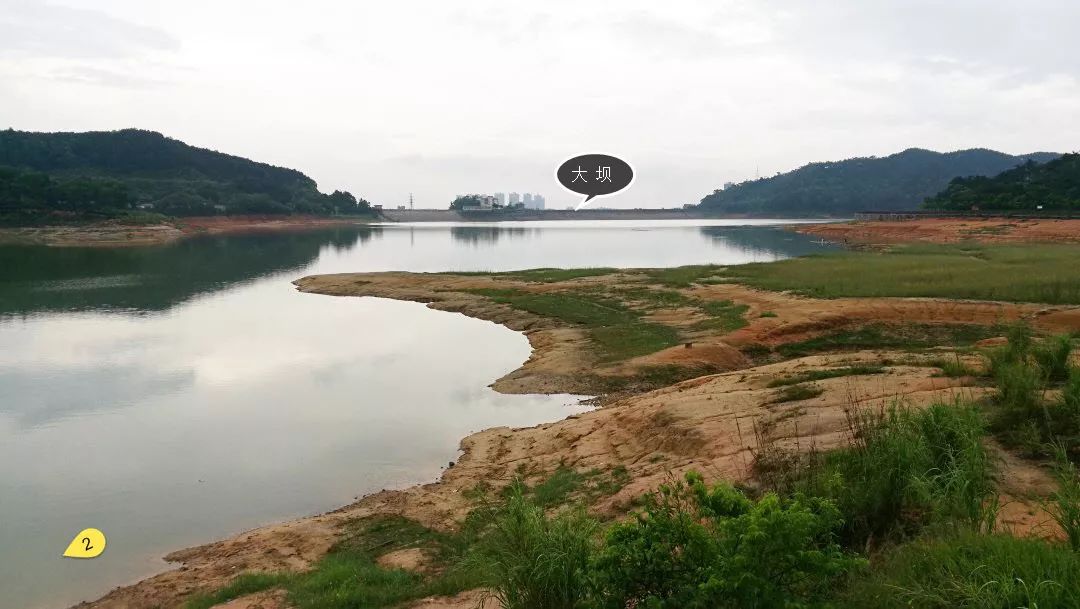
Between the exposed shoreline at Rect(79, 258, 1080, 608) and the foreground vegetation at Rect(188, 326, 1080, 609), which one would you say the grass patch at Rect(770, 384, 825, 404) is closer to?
the exposed shoreline at Rect(79, 258, 1080, 608)

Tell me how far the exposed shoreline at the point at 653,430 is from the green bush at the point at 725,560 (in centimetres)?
236

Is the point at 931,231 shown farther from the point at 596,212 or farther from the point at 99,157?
the point at 99,157

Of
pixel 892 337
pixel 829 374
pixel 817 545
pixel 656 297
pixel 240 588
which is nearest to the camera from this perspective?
pixel 817 545

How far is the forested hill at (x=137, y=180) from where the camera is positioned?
3346 inches

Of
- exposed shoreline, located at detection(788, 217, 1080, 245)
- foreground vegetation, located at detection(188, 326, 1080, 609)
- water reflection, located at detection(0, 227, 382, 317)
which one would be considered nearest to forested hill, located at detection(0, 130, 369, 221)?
water reflection, located at detection(0, 227, 382, 317)

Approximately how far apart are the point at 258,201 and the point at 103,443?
122 metres

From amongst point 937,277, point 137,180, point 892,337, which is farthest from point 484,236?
point 892,337

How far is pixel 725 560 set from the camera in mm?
4086

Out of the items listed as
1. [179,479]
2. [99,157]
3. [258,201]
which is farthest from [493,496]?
[99,157]

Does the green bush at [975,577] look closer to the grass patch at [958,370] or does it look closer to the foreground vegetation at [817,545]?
the foreground vegetation at [817,545]

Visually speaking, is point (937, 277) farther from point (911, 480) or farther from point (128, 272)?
point (128, 272)

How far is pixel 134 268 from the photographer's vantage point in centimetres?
4922

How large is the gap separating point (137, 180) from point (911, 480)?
14668 cm

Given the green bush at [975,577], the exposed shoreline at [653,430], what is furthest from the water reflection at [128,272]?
the green bush at [975,577]
